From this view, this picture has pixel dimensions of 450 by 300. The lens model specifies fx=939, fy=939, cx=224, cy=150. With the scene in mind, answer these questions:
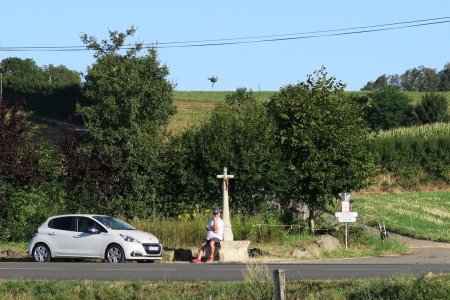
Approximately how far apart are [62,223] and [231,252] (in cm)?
518

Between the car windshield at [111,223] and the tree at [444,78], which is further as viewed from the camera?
the tree at [444,78]

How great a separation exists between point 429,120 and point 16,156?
73379 mm

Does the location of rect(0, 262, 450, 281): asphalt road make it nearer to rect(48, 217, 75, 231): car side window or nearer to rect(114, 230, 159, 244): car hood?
rect(114, 230, 159, 244): car hood

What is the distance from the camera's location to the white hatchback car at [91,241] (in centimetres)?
2723

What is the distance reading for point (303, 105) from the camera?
35.9 metres

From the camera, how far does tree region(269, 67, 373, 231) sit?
116ft

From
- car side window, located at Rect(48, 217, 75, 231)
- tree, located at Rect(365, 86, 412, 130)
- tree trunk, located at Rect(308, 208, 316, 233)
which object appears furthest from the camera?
tree, located at Rect(365, 86, 412, 130)

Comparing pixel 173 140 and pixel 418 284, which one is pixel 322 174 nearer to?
pixel 173 140

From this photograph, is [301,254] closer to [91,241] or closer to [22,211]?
[91,241]

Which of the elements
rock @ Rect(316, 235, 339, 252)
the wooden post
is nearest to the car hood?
rock @ Rect(316, 235, 339, 252)

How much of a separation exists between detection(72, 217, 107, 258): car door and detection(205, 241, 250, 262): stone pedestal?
10.8ft

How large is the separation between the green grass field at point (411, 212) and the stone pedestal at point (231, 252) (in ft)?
40.0

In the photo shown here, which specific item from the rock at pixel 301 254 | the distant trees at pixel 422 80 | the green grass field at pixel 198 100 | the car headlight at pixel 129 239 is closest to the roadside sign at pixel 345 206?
the rock at pixel 301 254

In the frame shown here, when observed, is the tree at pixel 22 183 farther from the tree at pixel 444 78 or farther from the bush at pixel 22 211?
the tree at pixel 444 78
